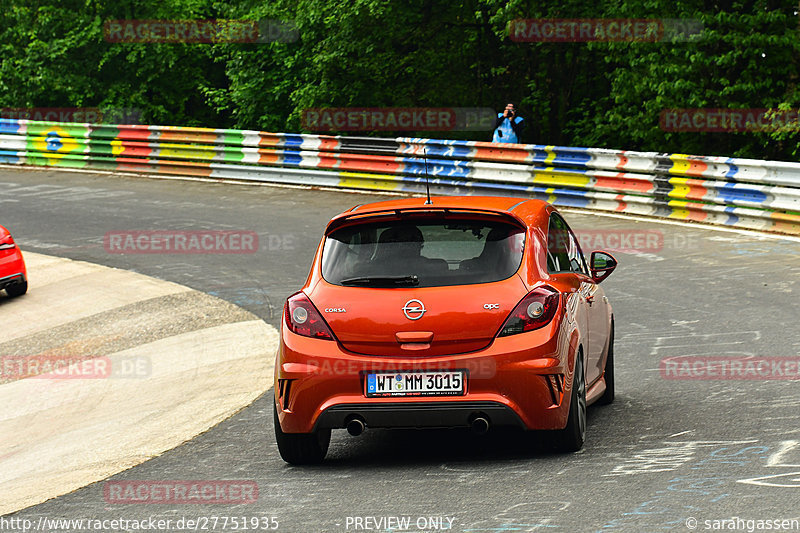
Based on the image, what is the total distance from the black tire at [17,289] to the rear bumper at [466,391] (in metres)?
9.37

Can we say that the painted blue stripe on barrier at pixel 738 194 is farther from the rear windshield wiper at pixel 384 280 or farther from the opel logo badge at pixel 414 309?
the opel logo badge at pixel 414 309

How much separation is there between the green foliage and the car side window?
13406mm

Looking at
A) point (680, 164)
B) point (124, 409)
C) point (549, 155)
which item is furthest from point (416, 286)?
point (549, 155)

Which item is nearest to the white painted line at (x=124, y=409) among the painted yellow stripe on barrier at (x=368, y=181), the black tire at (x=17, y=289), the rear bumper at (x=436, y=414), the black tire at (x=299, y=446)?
the black tire at (x=299, y=446)

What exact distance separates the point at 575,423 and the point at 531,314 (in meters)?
0.72

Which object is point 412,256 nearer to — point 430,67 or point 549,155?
point 549,155

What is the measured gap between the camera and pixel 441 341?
7102 mm

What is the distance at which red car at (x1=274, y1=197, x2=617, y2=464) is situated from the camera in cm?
705

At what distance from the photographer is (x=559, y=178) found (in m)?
21.2

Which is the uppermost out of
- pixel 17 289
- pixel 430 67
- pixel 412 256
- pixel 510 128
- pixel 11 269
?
pixel 430 67

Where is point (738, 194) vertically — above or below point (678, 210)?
above

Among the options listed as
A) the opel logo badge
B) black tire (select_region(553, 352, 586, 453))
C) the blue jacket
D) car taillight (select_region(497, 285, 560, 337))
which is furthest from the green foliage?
the opel logo badge

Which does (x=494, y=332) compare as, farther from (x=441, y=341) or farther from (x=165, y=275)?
(x=165, y=275)

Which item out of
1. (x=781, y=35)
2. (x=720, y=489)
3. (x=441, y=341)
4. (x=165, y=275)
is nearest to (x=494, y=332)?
(x=441, y=341)
